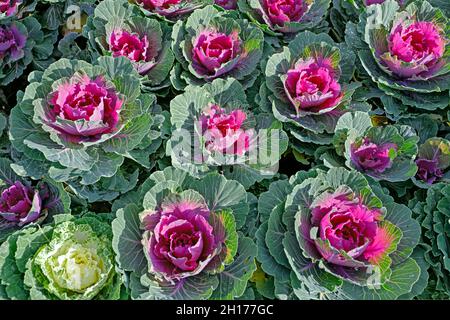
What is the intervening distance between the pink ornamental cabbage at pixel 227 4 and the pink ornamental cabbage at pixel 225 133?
61 centimetres

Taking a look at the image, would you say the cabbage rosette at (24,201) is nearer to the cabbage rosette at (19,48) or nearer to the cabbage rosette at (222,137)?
the cabbage rosette at (222,137)

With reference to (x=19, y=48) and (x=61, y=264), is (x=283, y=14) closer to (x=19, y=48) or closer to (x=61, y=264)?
(x=19, y=48)

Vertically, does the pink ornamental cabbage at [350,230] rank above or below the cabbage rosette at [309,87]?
below

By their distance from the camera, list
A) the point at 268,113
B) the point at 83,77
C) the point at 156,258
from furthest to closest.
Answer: the point at 268,113 < the point at 83,77 < the point at 156,258

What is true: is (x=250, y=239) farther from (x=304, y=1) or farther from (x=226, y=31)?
(x=304, y=1)

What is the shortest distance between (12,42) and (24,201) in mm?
780

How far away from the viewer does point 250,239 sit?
1.54 metres

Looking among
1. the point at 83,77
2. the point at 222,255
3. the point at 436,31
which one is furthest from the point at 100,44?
the point at 436,31

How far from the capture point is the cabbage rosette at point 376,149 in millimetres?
1715

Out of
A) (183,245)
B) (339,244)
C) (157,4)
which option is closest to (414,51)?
(339,244)

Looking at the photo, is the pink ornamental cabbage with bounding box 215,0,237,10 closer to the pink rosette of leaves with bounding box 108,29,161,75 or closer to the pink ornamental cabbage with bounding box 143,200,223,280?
the pink rosette of leaves with bounding box 108,29,161,75

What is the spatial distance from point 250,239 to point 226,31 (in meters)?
0.82

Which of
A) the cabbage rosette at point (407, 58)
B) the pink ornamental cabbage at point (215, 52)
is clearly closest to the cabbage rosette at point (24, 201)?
the pink ornamental cabbage at point (215, 52)

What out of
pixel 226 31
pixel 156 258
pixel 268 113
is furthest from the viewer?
pixel 226 31
